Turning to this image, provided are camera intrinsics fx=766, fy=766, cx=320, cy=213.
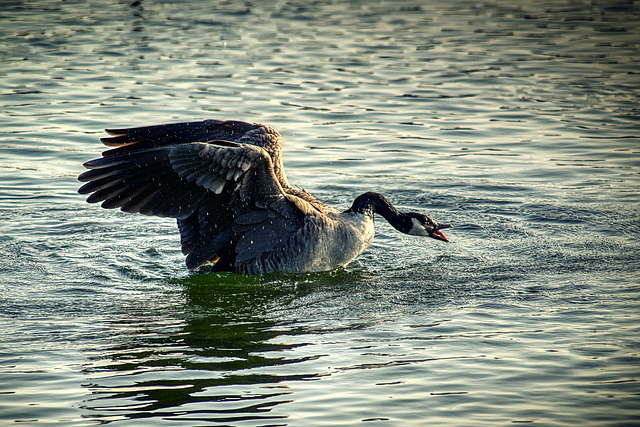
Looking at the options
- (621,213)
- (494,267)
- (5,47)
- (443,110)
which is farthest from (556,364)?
(5,47)

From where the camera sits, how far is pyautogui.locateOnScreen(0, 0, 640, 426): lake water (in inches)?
196

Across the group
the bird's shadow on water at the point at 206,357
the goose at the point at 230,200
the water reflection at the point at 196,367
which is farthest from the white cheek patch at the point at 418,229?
the water reflection at the point at 196,367

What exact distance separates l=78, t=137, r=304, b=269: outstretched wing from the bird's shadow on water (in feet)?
1.65

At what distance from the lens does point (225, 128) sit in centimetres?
795

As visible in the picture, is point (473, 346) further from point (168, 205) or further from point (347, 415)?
point (168, 205)

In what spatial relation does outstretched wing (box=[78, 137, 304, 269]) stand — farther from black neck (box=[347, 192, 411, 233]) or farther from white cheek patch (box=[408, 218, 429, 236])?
white cheek patch (box=[408, 218, 429, 236])

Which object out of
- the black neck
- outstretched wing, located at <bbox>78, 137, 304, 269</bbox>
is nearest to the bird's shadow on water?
outstretched wing, located at <bbox>78, 137, 304, 269</bbox>

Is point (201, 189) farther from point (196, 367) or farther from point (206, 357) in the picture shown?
point (196, 367)

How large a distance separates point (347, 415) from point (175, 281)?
3.20 metres

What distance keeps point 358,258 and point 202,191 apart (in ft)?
6.79

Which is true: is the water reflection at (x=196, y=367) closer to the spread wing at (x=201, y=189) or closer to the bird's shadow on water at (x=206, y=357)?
the bird's shadow on water at (x=206, y=357)

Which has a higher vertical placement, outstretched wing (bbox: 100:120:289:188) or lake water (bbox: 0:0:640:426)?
outstretched wing (bbox: 100:120:289:188)

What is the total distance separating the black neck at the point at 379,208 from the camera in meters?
8.03

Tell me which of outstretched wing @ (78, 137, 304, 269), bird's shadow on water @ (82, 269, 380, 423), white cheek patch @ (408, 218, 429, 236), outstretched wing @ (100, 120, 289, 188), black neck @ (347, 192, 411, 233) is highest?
outstretched wing @ (100, 120, 289, 188)
